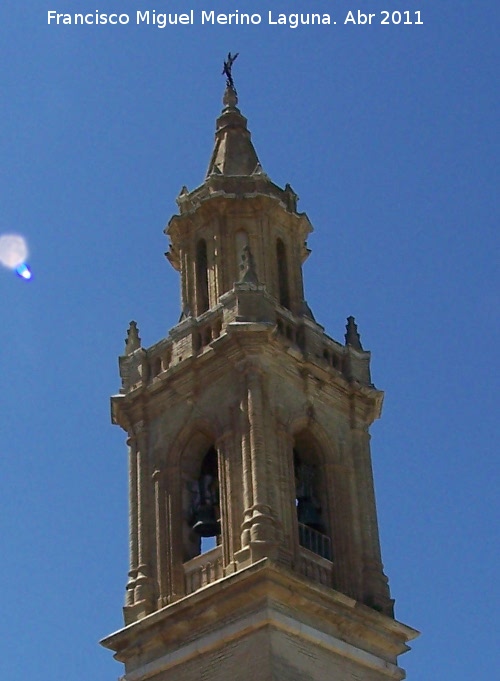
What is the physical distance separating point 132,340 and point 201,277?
2.03 meters

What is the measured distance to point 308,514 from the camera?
34438 mm

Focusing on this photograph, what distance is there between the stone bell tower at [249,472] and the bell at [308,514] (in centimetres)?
4

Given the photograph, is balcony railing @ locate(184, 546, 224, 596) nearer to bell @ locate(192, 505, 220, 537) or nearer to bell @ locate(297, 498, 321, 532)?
bell @ locate(192, 505, 220, 537)

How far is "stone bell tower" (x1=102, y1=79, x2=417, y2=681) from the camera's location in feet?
104

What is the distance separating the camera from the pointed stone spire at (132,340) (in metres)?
37.2

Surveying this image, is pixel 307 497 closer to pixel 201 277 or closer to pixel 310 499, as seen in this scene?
pixel 310 499

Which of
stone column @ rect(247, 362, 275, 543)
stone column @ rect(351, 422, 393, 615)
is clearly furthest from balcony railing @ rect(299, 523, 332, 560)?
stone column @ rect(247, 362, 275, 543)

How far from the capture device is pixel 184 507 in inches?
1359

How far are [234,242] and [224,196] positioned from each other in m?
1.12

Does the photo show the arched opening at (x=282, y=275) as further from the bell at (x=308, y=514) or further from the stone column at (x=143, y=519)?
the bell at (x=308, y=514)

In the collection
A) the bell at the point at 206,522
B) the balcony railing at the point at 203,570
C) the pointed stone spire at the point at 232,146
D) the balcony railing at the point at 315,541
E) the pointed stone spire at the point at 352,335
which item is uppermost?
the pointed stone spire at the point at 232,146

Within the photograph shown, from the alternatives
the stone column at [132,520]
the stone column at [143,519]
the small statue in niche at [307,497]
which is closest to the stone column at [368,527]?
the small statue in niche at [307,497]

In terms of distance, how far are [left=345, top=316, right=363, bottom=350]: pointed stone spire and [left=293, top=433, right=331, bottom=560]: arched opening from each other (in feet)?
9.73

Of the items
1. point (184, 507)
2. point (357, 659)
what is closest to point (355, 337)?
point (184, 507)
